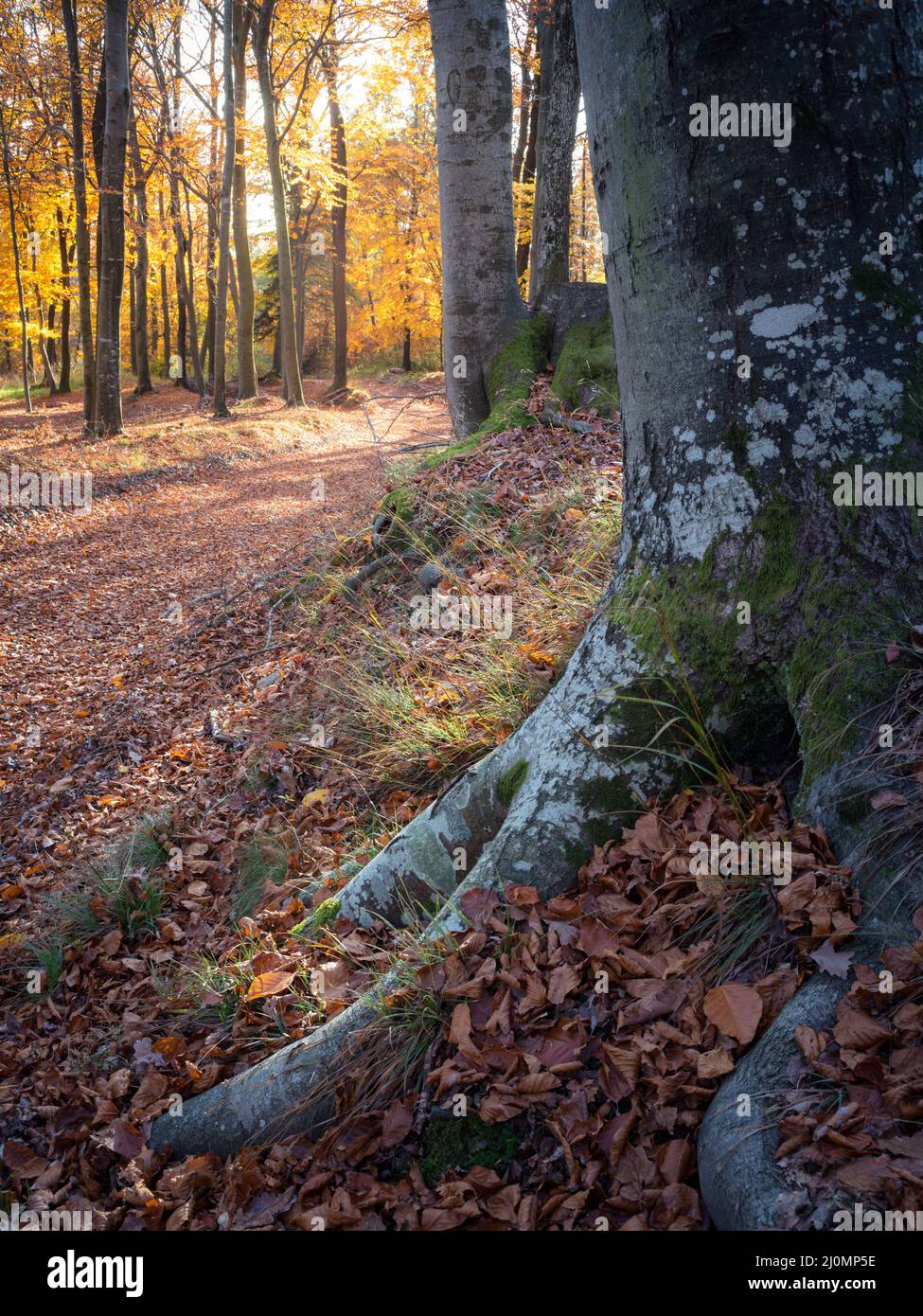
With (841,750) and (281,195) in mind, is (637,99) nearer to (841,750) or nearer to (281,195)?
(841,750)

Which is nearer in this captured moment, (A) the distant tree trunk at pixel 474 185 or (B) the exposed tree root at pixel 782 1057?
(B) the exposed tree root at pixel 782 1057

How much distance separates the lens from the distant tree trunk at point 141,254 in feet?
64.5

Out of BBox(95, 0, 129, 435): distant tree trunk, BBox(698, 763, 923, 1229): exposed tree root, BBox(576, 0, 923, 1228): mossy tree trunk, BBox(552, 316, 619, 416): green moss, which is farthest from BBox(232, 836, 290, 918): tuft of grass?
BBox(95, 0, 129, 435): distant tree trunk

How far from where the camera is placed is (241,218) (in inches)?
787

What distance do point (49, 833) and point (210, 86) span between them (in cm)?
2228

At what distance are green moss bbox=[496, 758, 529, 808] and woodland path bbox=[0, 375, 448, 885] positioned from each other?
2.62m

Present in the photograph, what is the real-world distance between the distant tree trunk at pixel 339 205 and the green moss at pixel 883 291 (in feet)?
65.9

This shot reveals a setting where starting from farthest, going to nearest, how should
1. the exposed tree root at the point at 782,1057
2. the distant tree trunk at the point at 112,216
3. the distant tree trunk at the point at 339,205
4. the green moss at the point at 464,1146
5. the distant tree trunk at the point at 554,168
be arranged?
the distant tree trunk at the point at 339,205, the distant tree trunk at the point at 112,216, the distant tree trunk at the point at 554,168, the green moss at the point at 464,1146, the exposed tree root at the point at 782,1057

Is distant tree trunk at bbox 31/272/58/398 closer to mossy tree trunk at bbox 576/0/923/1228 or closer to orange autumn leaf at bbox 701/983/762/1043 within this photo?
mossy tree trunk at bbox 576/0/923/1228

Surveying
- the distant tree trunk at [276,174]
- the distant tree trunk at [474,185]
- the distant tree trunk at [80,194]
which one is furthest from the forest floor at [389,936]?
the distant tree trunk at [276,174]

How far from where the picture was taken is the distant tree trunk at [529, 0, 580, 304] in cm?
1102

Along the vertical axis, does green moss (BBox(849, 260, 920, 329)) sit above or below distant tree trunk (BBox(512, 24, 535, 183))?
below

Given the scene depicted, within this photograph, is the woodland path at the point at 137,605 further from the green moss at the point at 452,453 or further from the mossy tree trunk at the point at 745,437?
the mossy tree trunk at the point at 745,437

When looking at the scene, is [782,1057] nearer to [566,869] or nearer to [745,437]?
[566,869]
